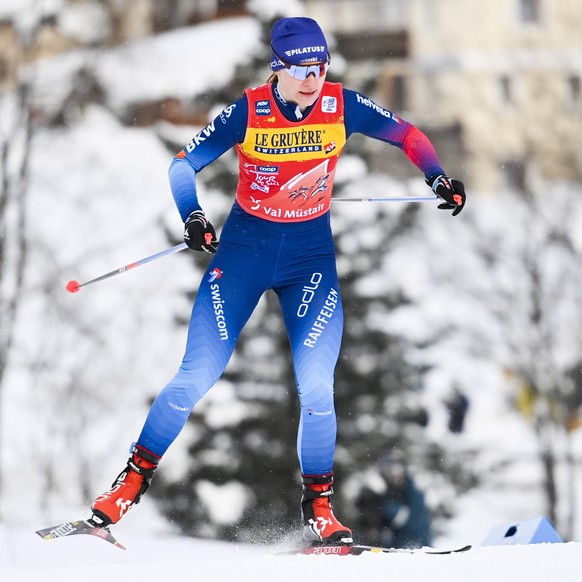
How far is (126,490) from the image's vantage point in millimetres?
4988

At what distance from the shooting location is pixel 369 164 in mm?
17312

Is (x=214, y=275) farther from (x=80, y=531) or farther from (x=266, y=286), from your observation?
(x=80, y=531)

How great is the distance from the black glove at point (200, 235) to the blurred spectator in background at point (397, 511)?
14.3 feet

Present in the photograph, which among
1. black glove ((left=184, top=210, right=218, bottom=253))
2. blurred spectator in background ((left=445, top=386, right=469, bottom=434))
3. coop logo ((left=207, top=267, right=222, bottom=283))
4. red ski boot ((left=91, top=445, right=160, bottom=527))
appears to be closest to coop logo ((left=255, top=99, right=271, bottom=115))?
black glove ((left=184, top=210, right=218, bottom=253))

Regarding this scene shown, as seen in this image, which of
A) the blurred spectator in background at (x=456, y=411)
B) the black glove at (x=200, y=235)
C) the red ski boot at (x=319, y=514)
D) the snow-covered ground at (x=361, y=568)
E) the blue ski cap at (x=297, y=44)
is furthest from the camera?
the blurred spectator in background at (x=456, y=411)

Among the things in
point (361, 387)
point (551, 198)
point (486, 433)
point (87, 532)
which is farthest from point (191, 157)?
point (486, 433)

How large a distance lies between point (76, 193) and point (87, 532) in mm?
22171

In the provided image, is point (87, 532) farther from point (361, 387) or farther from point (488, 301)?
point (488, 301)

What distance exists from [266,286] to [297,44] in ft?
3.51

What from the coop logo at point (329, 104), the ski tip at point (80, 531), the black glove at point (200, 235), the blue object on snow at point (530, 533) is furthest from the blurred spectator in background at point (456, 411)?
the black glove at point (200, 235)

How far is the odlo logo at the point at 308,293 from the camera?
5.16m

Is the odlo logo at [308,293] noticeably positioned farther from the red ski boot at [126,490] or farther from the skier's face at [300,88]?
the red ski boot at [126,490]

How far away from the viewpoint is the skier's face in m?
5.03

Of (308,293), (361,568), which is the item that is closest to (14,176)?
(308,293)
